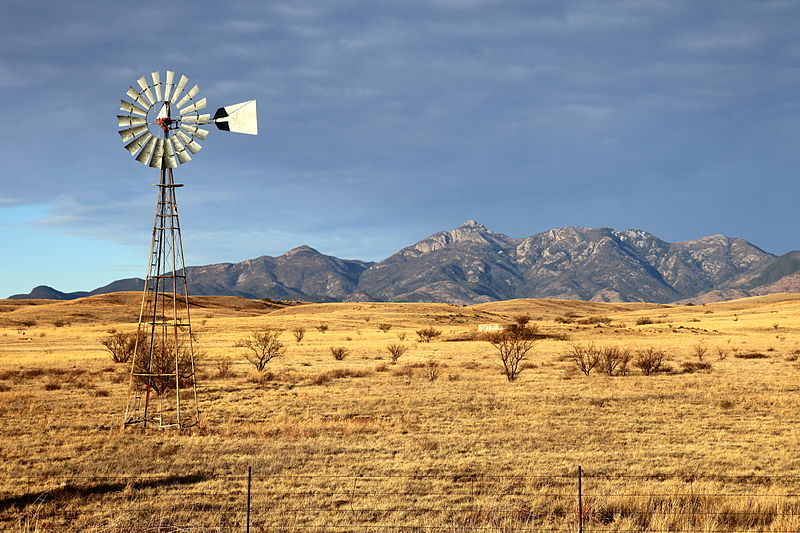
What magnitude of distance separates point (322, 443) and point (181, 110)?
12512 mm

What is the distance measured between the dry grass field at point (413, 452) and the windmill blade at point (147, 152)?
29.6 ft

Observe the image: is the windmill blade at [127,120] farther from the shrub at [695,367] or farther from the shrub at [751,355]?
the shrub at [751,355]

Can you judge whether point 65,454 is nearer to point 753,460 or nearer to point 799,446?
point 753,460

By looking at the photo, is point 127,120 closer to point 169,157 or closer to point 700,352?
point 169,157

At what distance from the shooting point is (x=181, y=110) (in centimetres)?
1992

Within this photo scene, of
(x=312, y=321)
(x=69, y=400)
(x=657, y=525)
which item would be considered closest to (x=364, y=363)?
(x=69, y=400)

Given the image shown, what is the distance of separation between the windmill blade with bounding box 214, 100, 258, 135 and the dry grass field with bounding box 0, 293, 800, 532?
10.3 m

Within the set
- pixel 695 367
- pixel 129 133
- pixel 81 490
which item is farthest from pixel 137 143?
pixel 695 367

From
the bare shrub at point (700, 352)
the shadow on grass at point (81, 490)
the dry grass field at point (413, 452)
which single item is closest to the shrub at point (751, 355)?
the bare shrub at point (700, 352)

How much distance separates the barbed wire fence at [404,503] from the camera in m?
10.5

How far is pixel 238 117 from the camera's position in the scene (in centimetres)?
1958

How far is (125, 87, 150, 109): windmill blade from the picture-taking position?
1950 centimetres

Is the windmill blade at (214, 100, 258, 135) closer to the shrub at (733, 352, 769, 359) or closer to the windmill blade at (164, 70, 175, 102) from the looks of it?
the windmill blade at (164, 70, 175, 102)

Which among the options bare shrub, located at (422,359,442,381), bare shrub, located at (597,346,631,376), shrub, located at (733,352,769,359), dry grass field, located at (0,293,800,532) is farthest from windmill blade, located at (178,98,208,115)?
shrub, located at (733,352,769,359)
